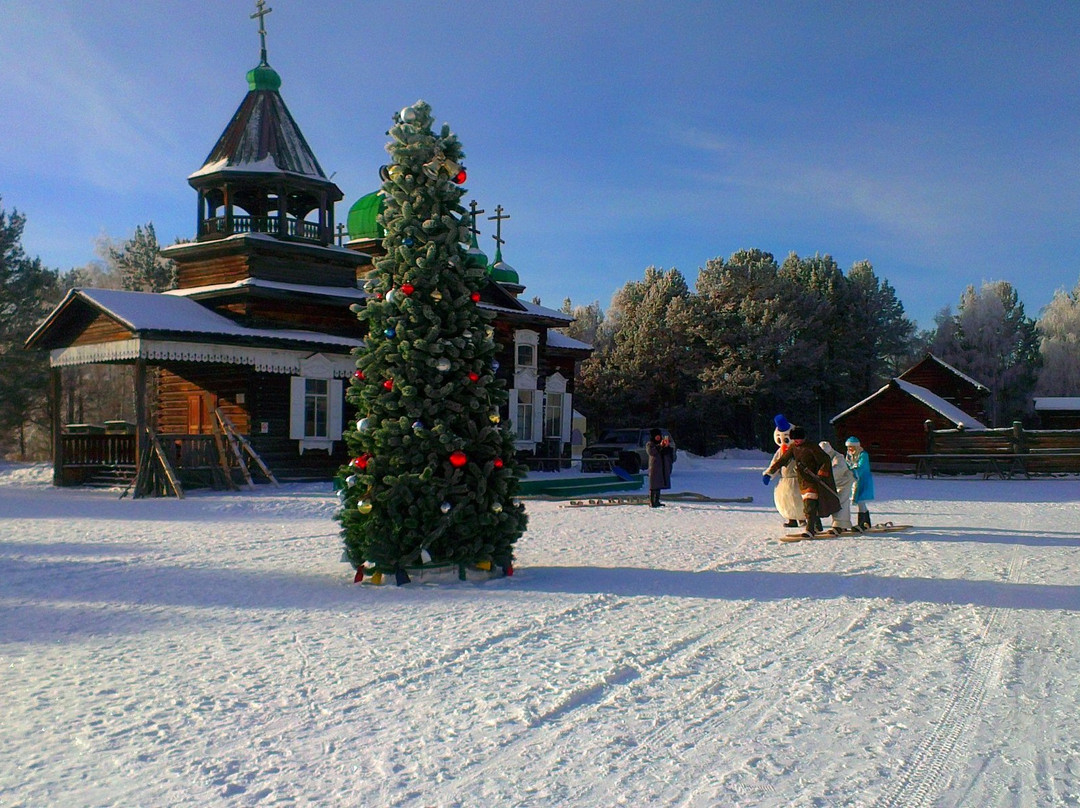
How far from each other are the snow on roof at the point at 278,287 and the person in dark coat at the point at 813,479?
13.8 meters

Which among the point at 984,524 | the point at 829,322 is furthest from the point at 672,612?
the point at 829,322

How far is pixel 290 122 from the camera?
26.0 m

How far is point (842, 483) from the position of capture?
14.6 m

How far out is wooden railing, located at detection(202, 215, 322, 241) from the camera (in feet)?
81.7

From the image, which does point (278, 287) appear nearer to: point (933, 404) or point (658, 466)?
point (658, 466)

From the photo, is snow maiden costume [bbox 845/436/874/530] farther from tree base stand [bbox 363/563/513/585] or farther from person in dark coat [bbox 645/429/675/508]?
tree base stand [bbox 363/563/513/585]

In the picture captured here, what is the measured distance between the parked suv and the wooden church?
348 inches

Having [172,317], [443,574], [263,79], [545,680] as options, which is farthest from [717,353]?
[545,680]

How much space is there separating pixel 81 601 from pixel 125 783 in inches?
184

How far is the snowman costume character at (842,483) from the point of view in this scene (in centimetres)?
1409

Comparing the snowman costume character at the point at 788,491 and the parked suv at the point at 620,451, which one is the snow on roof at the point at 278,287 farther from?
the snowman costume character at the point at 788,491

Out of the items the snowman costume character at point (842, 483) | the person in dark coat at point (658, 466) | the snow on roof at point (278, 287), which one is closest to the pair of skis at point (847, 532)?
the snowman costume character at point (842, 483)

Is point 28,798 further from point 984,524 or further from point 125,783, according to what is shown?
point 984,524

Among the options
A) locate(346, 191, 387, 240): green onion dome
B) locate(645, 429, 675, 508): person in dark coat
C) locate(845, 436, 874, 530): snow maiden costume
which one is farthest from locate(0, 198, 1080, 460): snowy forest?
locate(845, 436, 874, 530): snow maiden costume
